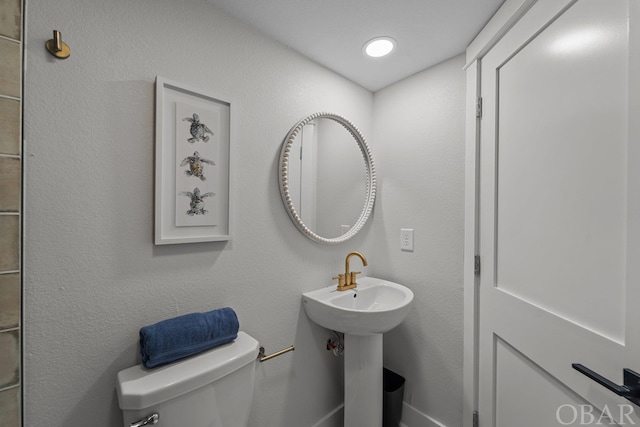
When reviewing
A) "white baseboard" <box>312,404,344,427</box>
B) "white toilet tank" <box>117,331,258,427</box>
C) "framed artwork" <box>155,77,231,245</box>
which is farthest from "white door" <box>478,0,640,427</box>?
"framed artwork" <box>155,77,231,245</box>

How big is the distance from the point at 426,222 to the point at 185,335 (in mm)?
1278

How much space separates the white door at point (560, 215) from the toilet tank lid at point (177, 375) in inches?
40.3

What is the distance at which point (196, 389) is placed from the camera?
0.84 m

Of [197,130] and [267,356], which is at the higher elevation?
[197,130]

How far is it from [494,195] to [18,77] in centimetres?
165

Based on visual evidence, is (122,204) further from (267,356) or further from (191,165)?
(267,356)

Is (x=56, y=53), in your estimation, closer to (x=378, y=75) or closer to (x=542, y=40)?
(x=378, y=75)

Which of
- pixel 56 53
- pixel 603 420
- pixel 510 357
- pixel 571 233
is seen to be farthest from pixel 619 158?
pixel 56 53

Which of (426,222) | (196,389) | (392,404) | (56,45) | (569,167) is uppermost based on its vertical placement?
(56,45)

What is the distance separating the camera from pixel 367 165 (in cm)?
171

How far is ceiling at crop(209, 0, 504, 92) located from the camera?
1.07 meters

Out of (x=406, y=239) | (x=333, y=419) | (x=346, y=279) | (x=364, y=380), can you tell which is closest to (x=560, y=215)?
(x=406, y=239)

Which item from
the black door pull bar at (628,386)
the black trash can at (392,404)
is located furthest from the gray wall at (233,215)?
the black door pull bar at (628,386)

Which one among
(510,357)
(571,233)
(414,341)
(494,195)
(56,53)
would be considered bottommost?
(414,341)
